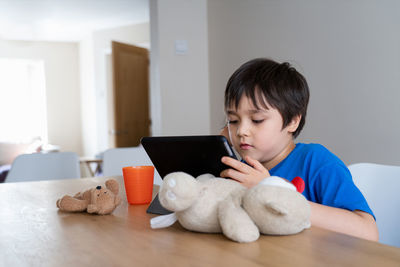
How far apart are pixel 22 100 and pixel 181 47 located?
18.5 feet

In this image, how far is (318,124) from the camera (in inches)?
96.6

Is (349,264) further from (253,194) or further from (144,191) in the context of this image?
(144,191)

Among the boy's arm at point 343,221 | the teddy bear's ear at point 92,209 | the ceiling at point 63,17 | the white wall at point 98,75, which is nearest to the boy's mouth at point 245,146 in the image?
the boy's arm at point 343,221

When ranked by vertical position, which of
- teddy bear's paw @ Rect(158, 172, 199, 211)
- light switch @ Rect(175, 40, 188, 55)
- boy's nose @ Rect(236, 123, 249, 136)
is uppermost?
light switch @ Rect(175, 40, 188, 55)

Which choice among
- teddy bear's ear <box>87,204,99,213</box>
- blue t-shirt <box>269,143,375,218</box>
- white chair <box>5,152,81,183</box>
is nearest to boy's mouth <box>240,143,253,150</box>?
blue t-shirt <box>269,143,375,218</box>

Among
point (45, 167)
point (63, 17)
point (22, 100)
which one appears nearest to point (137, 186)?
point (45, 167)

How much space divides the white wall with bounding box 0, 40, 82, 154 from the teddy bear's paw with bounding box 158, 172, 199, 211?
779 centimetres

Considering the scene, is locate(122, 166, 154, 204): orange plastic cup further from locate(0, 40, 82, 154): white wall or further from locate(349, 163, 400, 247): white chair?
locate(0, 40, 82, 154): white wall

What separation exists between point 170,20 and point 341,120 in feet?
5.70

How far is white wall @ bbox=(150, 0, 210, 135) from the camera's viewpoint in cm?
333

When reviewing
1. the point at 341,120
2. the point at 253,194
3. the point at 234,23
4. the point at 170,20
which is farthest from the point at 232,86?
the point at 170,20

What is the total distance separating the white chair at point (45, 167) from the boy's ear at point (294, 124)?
149 cm

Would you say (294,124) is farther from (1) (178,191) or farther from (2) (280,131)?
(1) (178,191)

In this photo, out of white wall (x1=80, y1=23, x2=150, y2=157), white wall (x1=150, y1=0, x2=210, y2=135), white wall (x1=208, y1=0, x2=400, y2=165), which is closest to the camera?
white wall (x1=208, y1=0, x2=400, y2=165)
